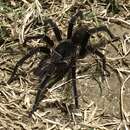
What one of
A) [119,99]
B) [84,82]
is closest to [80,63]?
[84,82]

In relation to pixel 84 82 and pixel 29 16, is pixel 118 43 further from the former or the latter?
pixel 29 16

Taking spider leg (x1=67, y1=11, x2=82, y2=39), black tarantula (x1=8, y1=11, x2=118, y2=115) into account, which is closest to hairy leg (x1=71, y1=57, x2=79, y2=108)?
black tarantula (x1=8, y1=11, x2=118, y2=115)

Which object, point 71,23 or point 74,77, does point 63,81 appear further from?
point 71,23

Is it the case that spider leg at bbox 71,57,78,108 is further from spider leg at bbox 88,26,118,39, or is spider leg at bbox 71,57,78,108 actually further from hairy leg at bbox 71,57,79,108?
spider leg at bbox 88,26,118,39

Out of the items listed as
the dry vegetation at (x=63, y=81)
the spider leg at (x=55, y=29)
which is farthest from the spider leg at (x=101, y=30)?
the spider leg at (x=55, y=29)

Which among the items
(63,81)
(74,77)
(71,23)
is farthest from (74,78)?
(71,23)
